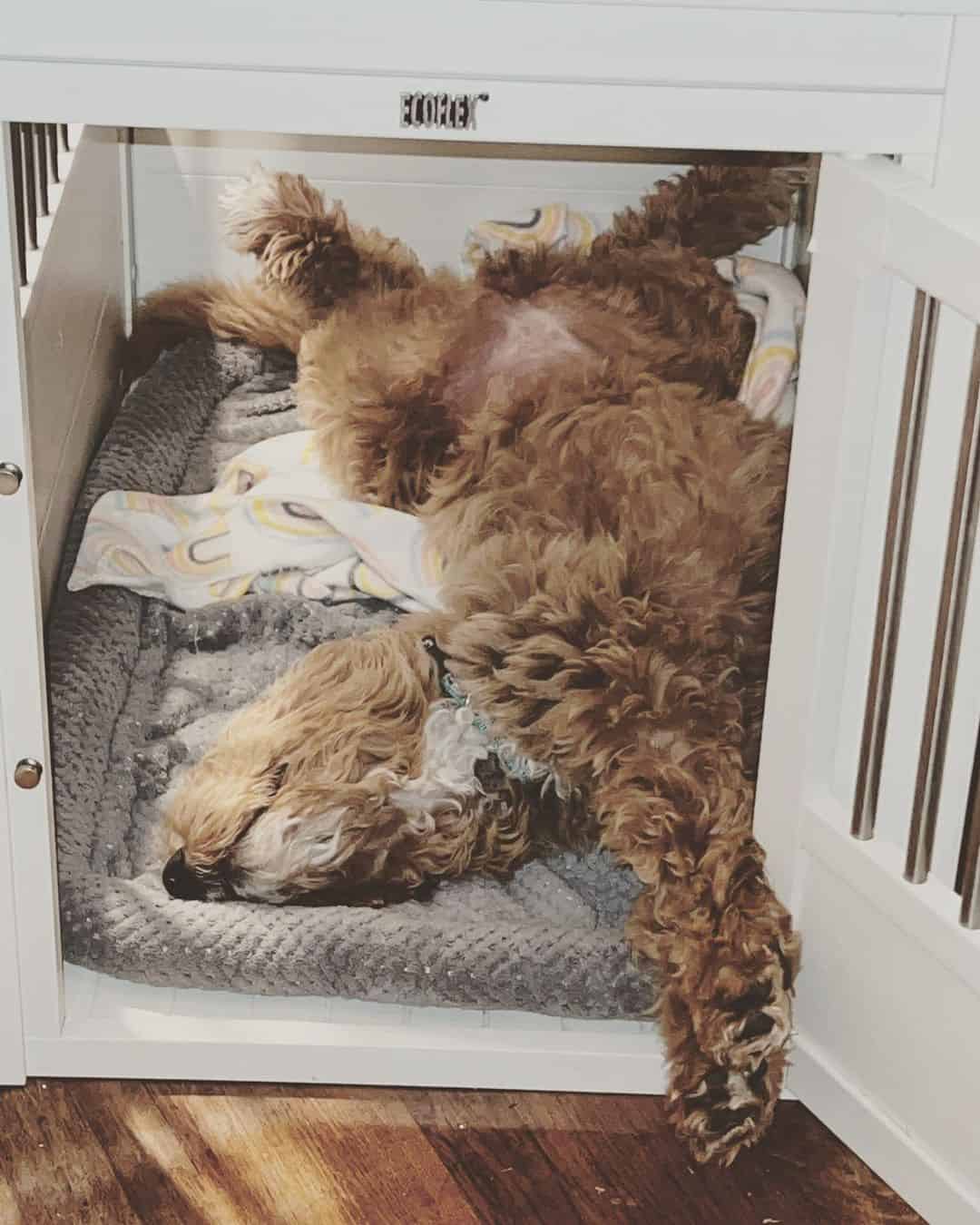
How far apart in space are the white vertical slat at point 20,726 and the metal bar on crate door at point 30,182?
61 centimetres

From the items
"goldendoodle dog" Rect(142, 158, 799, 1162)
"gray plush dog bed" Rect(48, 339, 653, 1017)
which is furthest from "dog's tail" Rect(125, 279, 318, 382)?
"gray plush dog bed" Rect(48, 339, 653, 1017)

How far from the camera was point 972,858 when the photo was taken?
119cm

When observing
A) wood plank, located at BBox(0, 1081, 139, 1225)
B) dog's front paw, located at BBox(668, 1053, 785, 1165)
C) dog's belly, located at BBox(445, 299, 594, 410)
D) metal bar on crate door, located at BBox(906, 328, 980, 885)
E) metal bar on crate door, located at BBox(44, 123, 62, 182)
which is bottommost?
wood plank, located at BBox(0, 1081, 139, 1225)

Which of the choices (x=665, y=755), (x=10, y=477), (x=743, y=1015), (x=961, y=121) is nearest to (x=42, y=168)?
(x=10, y=477)

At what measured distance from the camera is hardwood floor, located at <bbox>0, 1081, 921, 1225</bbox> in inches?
53.9

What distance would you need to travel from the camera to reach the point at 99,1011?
4.85 ft

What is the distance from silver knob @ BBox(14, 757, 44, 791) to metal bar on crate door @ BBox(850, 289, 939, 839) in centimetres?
65

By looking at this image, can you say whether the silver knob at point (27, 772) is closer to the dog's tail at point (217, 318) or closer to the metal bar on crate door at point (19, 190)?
the metal bar on crate door at point (19, 190)

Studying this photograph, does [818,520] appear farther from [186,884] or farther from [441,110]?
[186,884]

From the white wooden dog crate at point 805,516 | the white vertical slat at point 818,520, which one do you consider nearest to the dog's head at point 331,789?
the white wooden dog crate at point 805,516

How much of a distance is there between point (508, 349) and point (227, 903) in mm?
788

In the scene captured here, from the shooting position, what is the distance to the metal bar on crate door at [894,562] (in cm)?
116

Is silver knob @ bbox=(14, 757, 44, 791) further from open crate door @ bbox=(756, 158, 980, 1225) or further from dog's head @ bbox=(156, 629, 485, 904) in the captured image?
open crate door @ bbox=(756, 158, 980, 1225)

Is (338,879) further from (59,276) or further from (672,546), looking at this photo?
(59,276)
